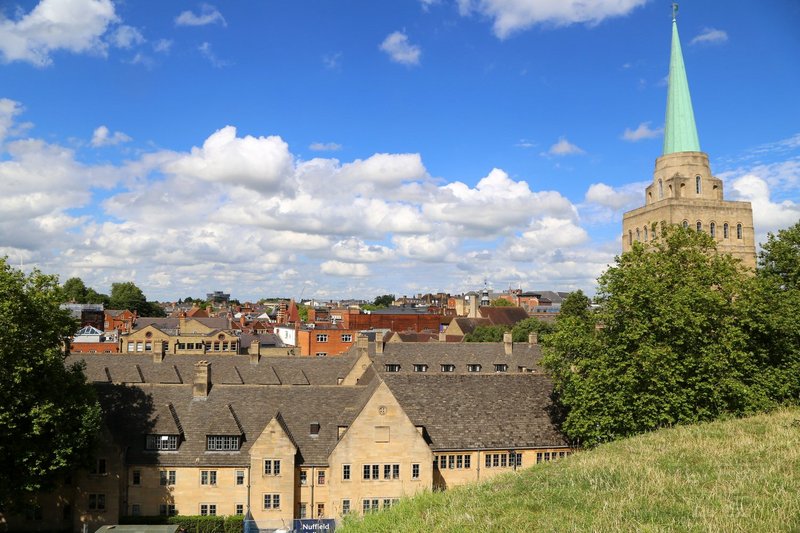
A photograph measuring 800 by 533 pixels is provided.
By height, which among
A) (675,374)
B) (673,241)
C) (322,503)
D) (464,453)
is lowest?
(322,503)

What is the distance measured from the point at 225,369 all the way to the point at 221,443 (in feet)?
77.9

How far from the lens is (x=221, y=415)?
43375 millimetres

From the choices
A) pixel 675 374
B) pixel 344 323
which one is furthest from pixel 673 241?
pixel 344 323

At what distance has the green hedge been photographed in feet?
129

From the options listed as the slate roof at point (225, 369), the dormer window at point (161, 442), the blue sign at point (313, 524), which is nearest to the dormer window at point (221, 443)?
the dormer window at point (161, 442)

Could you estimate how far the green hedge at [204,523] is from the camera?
39.4 metres

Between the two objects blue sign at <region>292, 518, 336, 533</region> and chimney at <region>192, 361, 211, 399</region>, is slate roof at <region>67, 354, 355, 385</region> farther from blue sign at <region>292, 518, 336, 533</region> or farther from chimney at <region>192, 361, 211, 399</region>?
blue sign at <region>292, 518, 336, 533</region>

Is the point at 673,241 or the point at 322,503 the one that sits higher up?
the point at 673,241

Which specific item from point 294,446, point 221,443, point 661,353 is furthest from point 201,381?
point 661,353

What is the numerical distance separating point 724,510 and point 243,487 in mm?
32306

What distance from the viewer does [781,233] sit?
2164 inches

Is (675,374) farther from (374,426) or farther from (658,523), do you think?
(658,523)

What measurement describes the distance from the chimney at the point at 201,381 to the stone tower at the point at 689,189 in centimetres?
6050

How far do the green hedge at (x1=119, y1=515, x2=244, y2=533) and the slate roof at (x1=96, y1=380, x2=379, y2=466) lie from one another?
3.40 metres
